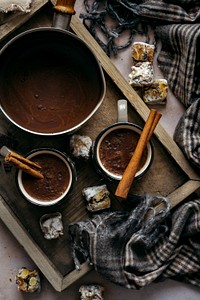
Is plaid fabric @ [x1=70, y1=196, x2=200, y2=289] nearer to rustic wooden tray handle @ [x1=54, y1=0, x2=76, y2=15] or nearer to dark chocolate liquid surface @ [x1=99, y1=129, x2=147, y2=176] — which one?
dark chocolate liquid surface @ [x1=99, y1=129, x2=147, y2=176]

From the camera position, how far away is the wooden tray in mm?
1209

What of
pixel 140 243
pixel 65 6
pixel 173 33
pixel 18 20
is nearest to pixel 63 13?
pixel 65 6

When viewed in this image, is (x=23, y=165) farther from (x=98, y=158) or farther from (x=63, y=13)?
(x=63, y=13)

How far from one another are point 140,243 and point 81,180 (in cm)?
18

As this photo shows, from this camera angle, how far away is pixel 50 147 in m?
1.20

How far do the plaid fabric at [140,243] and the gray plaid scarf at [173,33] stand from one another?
0.16m

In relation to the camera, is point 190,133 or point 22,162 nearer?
point 22,162

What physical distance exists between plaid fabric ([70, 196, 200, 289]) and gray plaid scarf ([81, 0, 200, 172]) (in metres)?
0.16

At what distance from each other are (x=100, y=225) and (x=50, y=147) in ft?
0.63

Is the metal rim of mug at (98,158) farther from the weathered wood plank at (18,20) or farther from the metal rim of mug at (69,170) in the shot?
the weathered wood plank at (18,20)

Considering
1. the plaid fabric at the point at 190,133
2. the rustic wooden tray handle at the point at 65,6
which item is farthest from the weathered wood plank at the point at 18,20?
the plaid fabric at the point at 190,133

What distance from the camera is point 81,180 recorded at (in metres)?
1.23

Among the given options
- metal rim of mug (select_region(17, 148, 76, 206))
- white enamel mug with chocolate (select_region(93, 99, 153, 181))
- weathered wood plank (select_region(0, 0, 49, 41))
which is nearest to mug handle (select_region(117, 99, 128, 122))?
white enamel mug with chocolate (select_region(93, 99, 153, 181))

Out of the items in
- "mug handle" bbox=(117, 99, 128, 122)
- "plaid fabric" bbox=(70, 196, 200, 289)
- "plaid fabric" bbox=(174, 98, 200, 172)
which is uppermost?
"mug handle" bbox=(117, 99, 128, 122)
